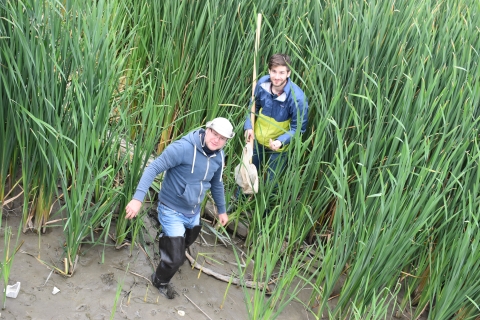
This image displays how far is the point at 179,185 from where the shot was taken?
111 inches

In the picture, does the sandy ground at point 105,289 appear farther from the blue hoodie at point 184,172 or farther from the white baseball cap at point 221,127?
the white baseball cap at point 221,127

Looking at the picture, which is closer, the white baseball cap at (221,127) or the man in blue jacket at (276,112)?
the white baseball cap at (221,127)

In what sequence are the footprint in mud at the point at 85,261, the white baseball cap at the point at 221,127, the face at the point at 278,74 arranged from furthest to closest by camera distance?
the face at the point at 278,74 → the footprint in mud at the point at 85,261 → the white baseball cap at the point at 221,127

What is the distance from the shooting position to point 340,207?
112 inches

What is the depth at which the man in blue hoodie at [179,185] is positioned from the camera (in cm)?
270

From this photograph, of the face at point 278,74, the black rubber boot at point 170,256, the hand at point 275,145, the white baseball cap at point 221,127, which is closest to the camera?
the white baseball cap at point 221,127

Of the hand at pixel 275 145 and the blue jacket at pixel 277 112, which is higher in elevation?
the blue jacket at pixel 277 112

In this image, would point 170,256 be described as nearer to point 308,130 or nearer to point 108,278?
point 108,278

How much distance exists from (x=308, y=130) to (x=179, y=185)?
44.1 inches

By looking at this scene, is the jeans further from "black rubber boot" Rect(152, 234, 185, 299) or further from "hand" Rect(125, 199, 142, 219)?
"hand" Rect(125, 199, 142, 219)

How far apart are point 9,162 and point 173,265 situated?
1.03 metres

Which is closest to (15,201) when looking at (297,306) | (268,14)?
(297,306)

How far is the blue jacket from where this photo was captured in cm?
331

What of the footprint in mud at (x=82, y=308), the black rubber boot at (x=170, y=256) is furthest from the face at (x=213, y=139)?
the footprint in mud at (x=82, y=308)
